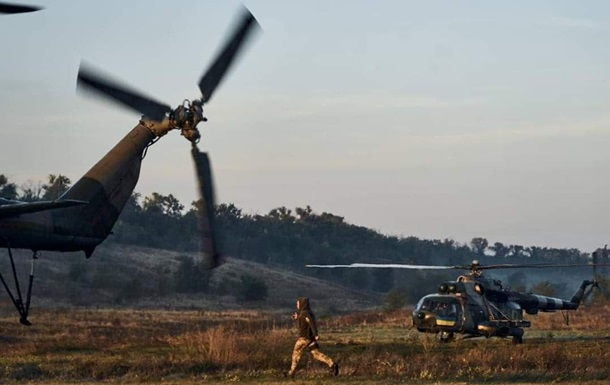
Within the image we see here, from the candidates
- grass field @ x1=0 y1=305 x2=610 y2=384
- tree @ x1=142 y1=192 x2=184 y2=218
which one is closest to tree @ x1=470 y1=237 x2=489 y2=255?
tree @ x1=142 y1=192 x2=184 y2=218

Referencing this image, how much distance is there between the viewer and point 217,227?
24844 millimetres

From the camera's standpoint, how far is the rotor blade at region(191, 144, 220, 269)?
24406 mm

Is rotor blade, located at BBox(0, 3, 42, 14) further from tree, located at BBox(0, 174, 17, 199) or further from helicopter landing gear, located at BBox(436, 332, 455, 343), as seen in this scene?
tree, located at BBox(0, 174, 17, 199)

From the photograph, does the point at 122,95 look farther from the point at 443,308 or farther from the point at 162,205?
the point at 162,205

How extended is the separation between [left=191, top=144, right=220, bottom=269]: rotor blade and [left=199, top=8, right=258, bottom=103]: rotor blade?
55.4 inches

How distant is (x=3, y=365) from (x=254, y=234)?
102353 mm

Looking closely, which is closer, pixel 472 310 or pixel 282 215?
pixel 472 310

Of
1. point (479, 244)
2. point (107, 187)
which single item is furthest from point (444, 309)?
point (479, 244)

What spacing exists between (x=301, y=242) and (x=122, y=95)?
10585cm

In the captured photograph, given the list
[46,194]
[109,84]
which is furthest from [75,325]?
[46,194]

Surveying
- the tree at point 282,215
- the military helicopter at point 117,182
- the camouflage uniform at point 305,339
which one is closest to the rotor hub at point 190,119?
the military helicopter at point 117,182

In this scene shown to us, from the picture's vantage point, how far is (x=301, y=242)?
130500mm

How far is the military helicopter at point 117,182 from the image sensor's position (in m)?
24.1

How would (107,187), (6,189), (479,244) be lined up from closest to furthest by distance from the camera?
→ 1. (107,187)
2. (6,189)
3. (479,244)
